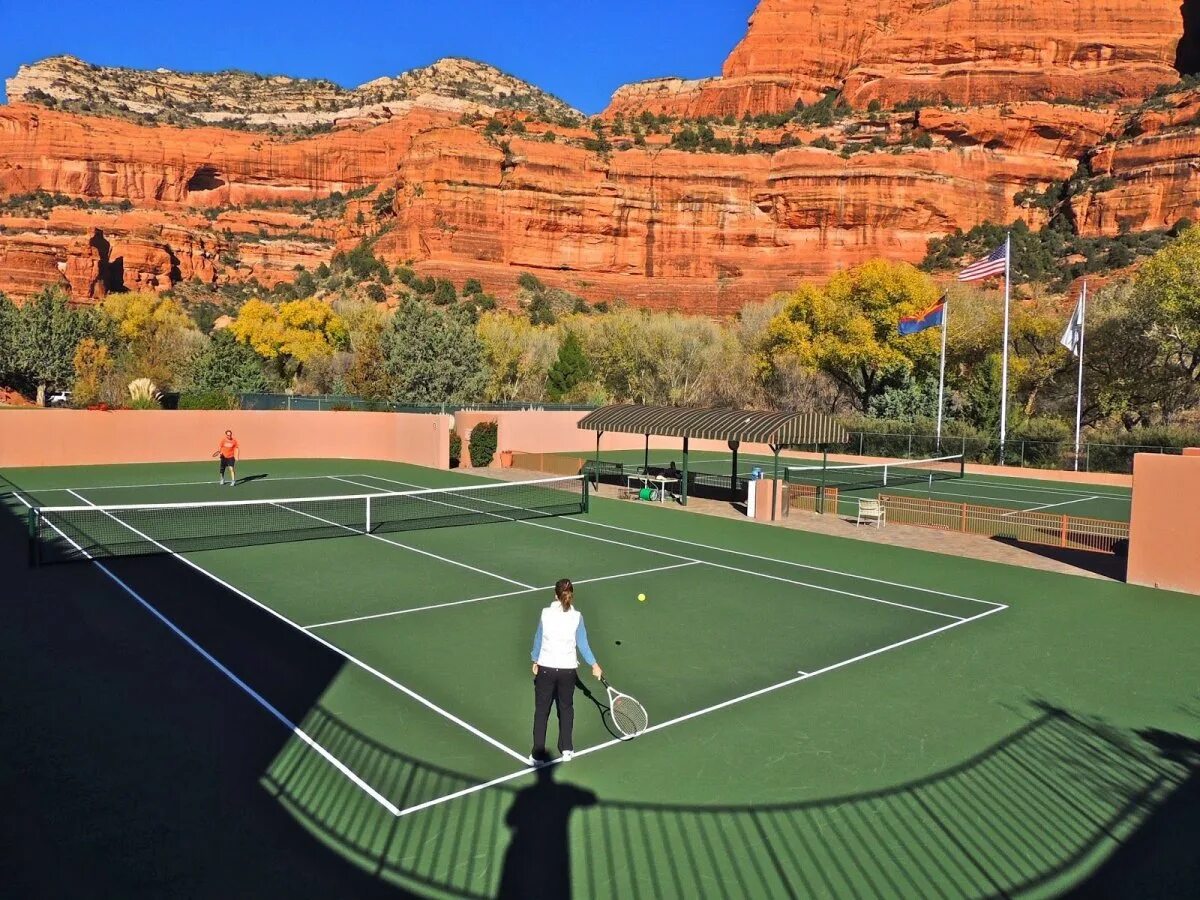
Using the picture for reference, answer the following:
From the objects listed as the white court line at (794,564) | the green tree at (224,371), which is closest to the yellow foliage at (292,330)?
the green tree at (224,371)

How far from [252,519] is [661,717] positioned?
49.2ft

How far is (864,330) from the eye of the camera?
151 ft

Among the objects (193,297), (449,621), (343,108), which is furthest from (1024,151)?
(343,108)

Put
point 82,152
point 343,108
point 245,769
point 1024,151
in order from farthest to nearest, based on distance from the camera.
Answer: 1. point 343,108
2. point 82,152
3. point 1024,151
4. point 245,769

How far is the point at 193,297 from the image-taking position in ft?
349

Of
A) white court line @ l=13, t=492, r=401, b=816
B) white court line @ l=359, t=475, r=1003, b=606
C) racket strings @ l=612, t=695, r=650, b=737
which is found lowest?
white court line @ l=359, t=475, r=1003, b=606

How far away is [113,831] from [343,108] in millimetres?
191613

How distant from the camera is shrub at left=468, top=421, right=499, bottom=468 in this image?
114ft

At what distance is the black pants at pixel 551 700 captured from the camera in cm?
694

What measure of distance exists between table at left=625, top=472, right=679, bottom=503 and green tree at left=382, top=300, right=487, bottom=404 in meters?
20.8

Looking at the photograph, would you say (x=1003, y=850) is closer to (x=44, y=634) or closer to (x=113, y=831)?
(x=113, y=831)

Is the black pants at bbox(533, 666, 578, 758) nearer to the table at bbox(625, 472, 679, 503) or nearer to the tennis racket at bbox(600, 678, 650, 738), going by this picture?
the tennis racket at bbox(600, 678, 650, 738)

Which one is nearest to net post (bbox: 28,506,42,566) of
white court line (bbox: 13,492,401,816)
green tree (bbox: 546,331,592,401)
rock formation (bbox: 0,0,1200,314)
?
white court line (bbox: 13,492,401,816)

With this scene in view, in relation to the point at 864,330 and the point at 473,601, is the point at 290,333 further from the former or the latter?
the point at 473,601
